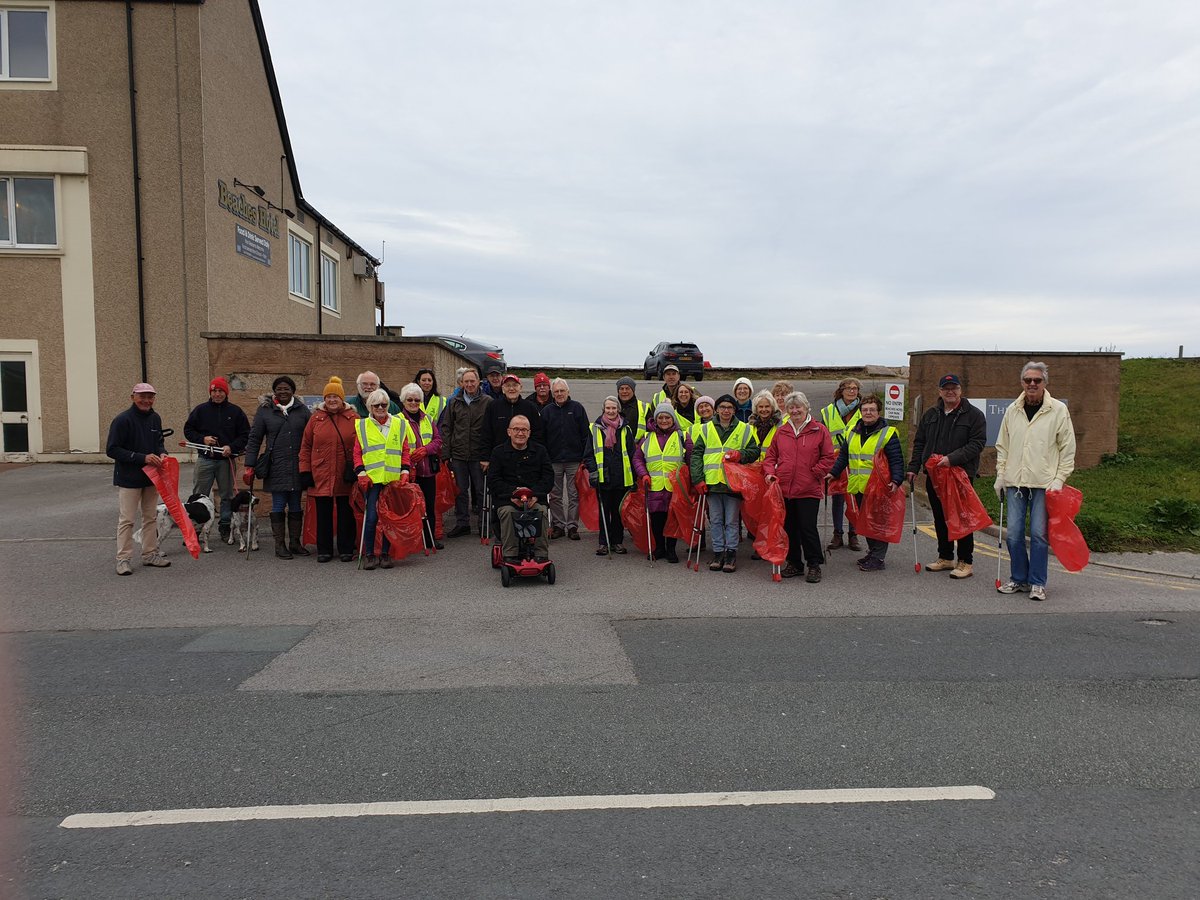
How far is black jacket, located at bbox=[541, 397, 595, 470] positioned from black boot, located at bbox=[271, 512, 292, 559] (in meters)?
3.25

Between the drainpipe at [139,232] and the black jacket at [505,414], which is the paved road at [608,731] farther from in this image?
the drainpipe at [139,232]

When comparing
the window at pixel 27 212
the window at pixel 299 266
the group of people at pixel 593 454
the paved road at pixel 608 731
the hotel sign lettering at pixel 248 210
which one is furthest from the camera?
the window at pixel 299 266

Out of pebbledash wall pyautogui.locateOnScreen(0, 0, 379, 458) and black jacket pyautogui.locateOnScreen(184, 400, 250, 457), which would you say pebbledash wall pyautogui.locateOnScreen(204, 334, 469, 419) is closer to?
black jacket pyautogui.locateOnScreen(184, 400, 250, 457)

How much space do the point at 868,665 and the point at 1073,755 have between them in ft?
5.16

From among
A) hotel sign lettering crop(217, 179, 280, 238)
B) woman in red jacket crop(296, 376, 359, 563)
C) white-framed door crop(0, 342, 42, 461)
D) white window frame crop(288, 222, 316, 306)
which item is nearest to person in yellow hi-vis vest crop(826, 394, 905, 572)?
woman in red jacket crop(296, 376, 359, 563)

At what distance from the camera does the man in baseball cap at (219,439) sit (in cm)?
983

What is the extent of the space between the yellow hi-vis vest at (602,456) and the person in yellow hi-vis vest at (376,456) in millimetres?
2145

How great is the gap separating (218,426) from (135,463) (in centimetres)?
130

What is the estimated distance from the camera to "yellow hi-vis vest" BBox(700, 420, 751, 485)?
8.87 metres

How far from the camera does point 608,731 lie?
4.61m

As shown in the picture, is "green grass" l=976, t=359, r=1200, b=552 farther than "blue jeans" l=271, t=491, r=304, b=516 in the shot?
Yes

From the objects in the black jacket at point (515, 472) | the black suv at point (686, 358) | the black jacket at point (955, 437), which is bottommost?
the black jacket at point (515, 472)

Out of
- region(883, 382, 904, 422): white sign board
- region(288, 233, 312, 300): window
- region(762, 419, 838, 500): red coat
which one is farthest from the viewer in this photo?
region(288, 233, 312, 300): window

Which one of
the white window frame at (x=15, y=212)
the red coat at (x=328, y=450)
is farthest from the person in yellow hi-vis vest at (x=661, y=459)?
the white window frame at (x=15, y=212)
